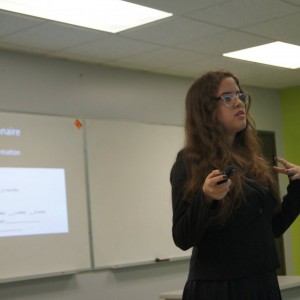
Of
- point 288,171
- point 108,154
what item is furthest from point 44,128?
point 288,171

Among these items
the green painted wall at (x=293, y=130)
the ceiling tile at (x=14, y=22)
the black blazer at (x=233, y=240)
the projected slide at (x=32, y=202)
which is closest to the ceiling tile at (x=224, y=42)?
the ceiling tile at (x=14, y=22)

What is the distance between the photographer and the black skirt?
1.59m

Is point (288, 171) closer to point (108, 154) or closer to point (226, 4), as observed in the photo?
point (226, 4)

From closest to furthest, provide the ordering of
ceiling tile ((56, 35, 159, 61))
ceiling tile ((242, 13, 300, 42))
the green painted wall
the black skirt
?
the black skirt, ceiling tile ((242, 13, 300, 42)), ceiling tile ((56, 35, 159, 61)), the green painted wall

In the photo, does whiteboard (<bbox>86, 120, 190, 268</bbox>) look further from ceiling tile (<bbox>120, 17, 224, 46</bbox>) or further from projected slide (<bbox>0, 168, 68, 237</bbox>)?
ceiling tile (<bbox>120, 17, 224, 46</bbox>)

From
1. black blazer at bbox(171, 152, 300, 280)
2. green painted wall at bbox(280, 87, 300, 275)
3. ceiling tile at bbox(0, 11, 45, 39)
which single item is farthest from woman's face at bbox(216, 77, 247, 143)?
green painted wall at bbox(280, 87, 300, 275)

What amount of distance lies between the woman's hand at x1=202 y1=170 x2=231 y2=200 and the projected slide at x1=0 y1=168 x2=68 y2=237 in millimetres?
3397

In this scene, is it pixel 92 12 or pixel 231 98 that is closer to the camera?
pixel 231 98

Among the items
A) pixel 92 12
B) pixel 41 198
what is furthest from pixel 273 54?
pixel 41 198

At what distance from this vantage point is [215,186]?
1452 millimetres

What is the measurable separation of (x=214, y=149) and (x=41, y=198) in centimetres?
337

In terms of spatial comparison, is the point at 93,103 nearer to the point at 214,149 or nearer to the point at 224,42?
the point at 224,42

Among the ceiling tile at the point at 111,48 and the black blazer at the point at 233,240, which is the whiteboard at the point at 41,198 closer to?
the ceiling tile at the point at 111,48

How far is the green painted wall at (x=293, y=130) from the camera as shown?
24.2 ft
